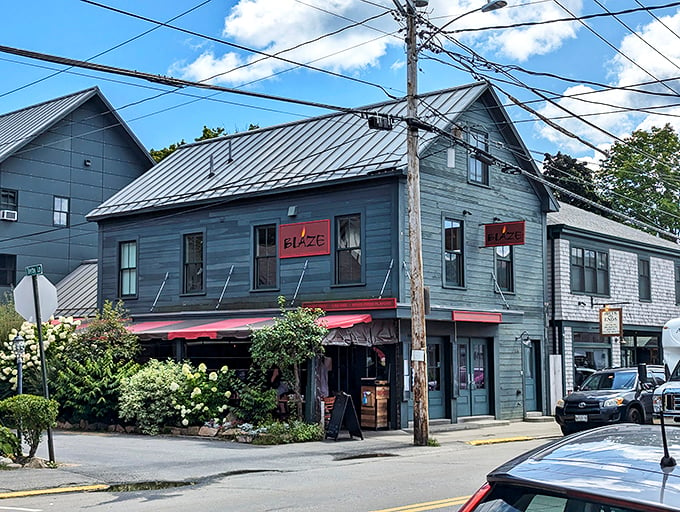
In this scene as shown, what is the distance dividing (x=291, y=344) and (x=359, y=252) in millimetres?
4366

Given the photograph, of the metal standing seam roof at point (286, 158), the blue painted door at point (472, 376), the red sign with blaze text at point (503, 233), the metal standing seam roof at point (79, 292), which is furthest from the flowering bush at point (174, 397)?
the metal standing seam roof at point (79, 292)

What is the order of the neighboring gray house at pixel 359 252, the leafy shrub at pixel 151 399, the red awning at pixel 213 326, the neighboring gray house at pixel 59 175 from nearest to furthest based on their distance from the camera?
the leafy shrub at pixel 151 399 < the red awning at pixel 213 326 < the neighboring gray house at pixel 359 252 < the neighboring gray house at pixel 59 175

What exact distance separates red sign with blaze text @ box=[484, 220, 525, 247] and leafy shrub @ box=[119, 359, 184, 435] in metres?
9.99

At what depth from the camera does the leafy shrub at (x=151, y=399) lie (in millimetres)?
21844

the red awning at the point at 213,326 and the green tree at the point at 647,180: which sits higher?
the green tree at the point at 647,180

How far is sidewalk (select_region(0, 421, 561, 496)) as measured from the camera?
46.5 ft

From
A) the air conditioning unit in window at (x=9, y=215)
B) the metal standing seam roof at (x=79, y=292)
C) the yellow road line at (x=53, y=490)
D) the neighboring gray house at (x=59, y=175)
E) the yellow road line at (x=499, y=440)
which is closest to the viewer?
the yellow road line at (x=53, y=490)

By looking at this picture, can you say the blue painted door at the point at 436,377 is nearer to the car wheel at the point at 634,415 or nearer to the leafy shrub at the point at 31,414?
the car wheel at the point at 634,415

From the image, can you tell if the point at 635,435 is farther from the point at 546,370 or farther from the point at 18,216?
the point at 18,216

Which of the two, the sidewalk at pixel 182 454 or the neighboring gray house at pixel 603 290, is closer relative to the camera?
the sidewalk at pixel 182 454

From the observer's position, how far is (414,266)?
19.6 metres

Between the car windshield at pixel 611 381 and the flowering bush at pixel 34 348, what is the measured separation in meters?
14.3

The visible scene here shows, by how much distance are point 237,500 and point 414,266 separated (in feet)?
28.8

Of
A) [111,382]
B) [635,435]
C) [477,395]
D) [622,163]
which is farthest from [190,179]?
[622,163]
